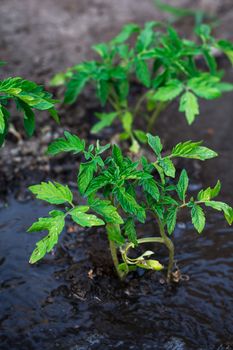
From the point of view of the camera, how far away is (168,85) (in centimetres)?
280

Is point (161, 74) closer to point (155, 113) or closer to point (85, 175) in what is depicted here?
point (155, 113)

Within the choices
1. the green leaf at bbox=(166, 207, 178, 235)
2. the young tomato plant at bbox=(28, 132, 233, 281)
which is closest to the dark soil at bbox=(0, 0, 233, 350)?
the young tomato plant at bbox=(28, 132, 233, 281)

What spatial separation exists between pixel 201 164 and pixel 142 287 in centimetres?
106

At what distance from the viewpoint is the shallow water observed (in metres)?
2.24

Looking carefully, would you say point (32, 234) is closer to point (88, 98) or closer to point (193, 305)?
point (193, 305)

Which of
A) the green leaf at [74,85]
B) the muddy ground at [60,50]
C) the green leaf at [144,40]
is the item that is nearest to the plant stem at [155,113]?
the muddy ground at [60,50]

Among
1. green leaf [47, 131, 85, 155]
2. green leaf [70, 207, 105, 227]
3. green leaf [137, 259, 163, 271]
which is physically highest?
green leaf [47, 131, 85, 155]

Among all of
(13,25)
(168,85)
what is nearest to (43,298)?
(168,85)

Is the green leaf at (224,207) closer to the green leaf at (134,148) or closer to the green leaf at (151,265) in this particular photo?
the green leaf at (151,265)

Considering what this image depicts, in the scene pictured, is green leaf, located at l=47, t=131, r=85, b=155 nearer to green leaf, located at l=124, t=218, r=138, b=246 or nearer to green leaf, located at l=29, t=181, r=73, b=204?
green leaf, located at l=29, t=181, r=73, b=204

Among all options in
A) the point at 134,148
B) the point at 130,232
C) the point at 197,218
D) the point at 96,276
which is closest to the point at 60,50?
the point at 134,148

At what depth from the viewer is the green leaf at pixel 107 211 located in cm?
208

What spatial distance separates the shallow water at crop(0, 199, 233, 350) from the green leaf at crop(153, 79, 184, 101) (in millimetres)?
741

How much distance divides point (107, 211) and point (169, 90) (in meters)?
0.97
